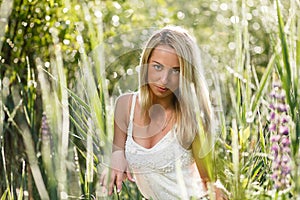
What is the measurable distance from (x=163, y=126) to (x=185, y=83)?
0.15 m

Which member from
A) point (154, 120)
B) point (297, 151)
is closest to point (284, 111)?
point (297, 151)

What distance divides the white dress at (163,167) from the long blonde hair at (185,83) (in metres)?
0.03

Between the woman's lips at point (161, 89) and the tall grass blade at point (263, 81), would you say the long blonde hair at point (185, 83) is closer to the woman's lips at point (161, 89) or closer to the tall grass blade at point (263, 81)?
the woman's lips at point (161, 89)

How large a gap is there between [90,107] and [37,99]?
32.5 inches

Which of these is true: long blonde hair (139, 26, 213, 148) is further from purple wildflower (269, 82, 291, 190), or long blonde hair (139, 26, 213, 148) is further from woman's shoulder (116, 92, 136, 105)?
purple wildflower (269, 82, 291, 190)

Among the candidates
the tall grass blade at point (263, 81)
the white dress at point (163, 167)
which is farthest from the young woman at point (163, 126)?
the tall grass blade at point (263, 81)

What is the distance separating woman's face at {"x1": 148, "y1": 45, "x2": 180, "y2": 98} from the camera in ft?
4.50

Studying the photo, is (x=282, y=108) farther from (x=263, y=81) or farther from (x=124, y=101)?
(x=124, y=101)

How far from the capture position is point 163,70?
137cm

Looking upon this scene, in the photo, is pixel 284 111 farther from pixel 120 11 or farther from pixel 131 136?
pixel 120 11

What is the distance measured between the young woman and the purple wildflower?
0.60 feet

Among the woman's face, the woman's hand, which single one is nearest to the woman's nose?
the woman's face

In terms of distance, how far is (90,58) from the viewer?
157cm

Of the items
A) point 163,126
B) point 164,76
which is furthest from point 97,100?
point 163,126
